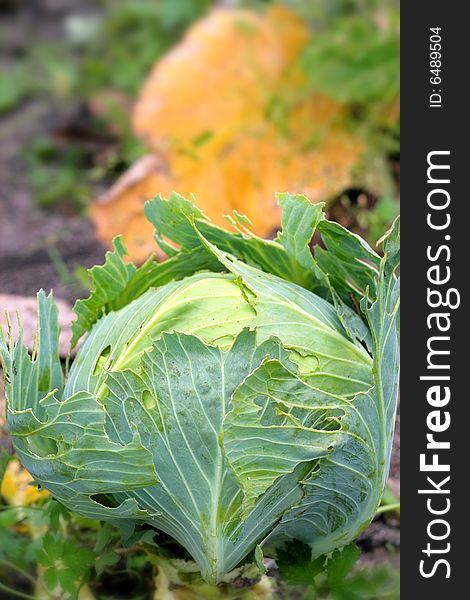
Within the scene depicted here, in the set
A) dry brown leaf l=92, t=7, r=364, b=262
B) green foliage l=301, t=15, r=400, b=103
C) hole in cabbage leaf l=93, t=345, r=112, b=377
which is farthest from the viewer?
green foliage l=301, t=15, r=400, b=103

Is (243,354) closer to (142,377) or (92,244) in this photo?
(142,377)

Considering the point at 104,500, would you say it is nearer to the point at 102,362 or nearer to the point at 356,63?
the point at 102,362

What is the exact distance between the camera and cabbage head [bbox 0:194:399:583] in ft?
5.12

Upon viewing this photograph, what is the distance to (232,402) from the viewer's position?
1514mm

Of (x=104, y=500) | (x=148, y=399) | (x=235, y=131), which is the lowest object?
(x=104, y=500)

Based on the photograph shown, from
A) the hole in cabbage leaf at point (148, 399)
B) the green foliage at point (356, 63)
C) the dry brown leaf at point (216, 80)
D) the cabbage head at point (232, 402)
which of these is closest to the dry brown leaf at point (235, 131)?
the dry brown leaf at point (216, 80)

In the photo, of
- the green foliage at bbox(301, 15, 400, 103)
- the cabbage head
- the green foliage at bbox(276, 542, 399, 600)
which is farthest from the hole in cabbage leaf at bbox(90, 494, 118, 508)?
the green foliage at bbox(301, 15, 400, 103)

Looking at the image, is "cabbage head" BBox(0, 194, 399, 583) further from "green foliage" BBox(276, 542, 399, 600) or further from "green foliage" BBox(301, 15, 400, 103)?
"green foliage" BBox(301, 15, 400, 103)

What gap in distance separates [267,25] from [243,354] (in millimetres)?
3222

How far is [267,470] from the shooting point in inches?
60.9

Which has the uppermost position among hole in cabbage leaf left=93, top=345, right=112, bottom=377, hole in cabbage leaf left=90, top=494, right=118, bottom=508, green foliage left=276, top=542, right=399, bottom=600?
hole in cabbage leaf left=93, top=345, right=112, bottom=377

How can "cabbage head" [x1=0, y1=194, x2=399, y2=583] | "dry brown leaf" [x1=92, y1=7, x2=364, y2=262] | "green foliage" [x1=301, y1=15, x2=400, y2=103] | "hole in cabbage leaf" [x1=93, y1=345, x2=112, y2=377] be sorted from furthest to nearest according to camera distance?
1. "green foliage" [x1=301, y1=15, x2=400, y2=103]
2. "dry brown leaf" [x1=92, y1=7, x2=364, y2=262]
3. "hole in cabbage leaf" [x1=93, y1=345, x2=112, y2=377]
4. "cabbage head" [x1=0, y1=194, x2=399, y2=583]

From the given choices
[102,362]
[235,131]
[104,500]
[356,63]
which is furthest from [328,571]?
[356,63]

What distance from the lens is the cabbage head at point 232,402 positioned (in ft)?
5.12
